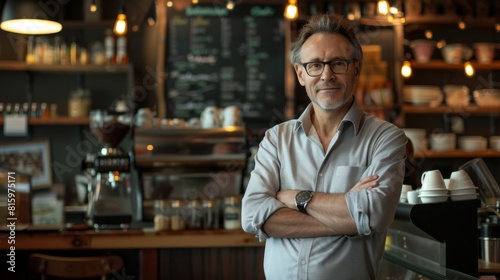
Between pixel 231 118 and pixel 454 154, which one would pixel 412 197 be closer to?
pixel 231 118

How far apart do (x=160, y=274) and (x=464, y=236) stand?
1.93 m

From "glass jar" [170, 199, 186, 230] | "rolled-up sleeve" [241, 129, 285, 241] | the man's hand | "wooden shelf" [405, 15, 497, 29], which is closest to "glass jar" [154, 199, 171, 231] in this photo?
"glass jar" [170, 199, 186, 230]

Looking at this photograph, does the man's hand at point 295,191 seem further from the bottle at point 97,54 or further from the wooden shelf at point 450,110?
the wooden shelf at point 450,110

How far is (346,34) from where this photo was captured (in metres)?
2.17

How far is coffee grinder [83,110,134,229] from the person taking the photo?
13.0 ft

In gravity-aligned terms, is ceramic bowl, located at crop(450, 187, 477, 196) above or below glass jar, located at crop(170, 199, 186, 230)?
above

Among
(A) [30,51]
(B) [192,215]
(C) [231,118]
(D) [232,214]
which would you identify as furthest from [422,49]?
(A) [30,51]

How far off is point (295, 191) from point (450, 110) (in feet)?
13.3

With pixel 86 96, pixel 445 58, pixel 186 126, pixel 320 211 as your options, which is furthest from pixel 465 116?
pixel 320 211

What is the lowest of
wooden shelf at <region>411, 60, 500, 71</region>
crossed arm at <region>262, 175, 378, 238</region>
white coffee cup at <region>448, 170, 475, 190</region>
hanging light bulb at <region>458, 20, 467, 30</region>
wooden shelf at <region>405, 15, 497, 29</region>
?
crossed arm at <region>262, 175, 378, 238</region>

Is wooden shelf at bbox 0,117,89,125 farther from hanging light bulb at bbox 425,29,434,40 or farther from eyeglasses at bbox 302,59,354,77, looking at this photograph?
eyeglasses at bbox 302,59,354,77

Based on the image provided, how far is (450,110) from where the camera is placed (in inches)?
228

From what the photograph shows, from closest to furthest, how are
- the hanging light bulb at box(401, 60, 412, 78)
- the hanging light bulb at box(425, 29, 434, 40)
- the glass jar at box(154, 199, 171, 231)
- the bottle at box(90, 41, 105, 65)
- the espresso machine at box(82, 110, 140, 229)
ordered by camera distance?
the glass jar at box(154, 199, 171, 231), the espresso machine at box(82, 110, 140, 229), the bottle at box(90, 41, 105, 65), the hanging light bulb at box(401, 60, 412, 78), the hanging light bulb at box(425, 29, 434, 40)

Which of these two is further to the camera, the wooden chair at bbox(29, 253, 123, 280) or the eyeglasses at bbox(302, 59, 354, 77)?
the wooden chair at bbox(29, 253, 123, 280)
